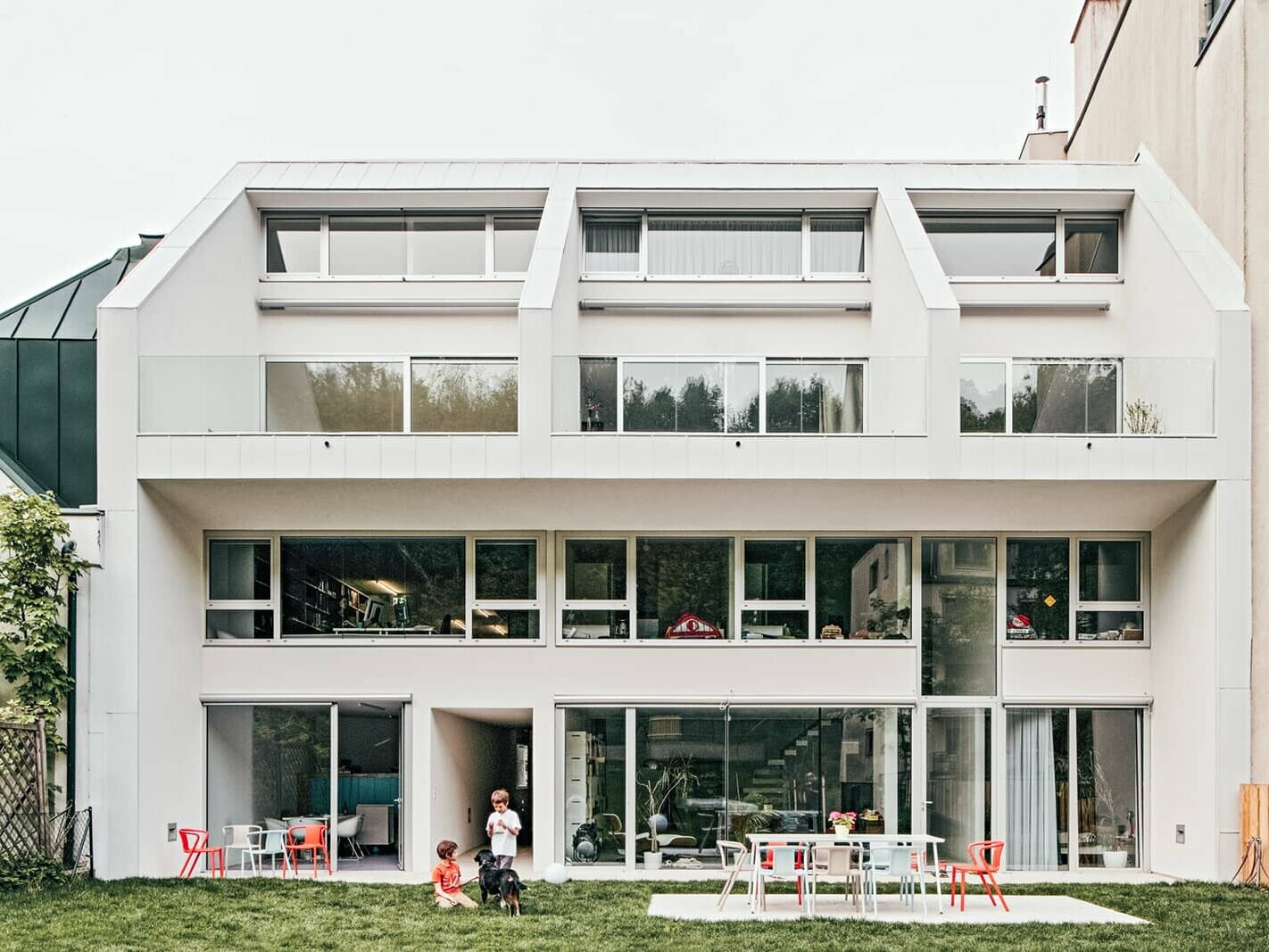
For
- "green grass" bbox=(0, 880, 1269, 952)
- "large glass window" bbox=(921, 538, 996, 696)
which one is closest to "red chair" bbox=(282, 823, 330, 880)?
"green grass" bbox=(0, 880, 1269, 952)

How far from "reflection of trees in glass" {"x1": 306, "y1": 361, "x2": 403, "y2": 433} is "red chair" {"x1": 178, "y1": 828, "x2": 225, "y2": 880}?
463cm

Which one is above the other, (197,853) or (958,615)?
(958,615)

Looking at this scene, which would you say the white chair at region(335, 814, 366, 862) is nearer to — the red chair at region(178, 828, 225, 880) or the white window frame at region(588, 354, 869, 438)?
the red chair at region(178, 828, 225, 880)

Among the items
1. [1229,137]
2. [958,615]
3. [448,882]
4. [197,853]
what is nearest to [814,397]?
[958,615]

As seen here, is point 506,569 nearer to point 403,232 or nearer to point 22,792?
point 403,232

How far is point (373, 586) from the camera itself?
15750 mm

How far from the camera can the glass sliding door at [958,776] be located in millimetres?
15438

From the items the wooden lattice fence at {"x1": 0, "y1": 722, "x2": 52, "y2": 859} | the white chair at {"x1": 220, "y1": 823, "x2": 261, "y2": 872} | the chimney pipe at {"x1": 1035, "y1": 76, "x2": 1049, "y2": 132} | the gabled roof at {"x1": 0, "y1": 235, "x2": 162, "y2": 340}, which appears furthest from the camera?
the chimney pipe at {"x1": 1035, "y1": 76, "x2": 1049, "y2": 132}

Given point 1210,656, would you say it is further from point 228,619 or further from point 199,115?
point 199,115

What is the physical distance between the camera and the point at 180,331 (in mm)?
15164

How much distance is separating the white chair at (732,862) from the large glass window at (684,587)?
250cm

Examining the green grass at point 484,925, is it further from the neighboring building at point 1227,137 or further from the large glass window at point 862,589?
the large glass window at point 862,589

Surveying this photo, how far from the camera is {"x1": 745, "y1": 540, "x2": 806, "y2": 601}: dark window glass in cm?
1573

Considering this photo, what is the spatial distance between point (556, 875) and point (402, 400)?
542 centimetres
